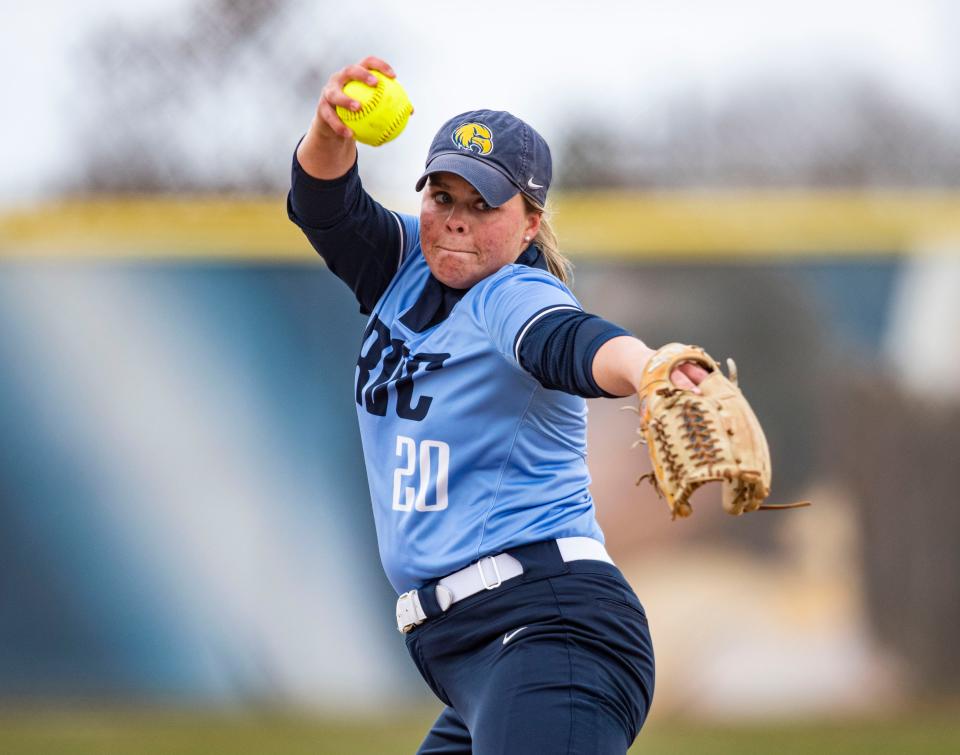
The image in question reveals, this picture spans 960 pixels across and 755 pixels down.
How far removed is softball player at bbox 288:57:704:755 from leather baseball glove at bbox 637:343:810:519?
0.22m

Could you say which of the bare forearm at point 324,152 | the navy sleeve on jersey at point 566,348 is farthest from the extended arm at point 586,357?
the bare forearm at point 324,152

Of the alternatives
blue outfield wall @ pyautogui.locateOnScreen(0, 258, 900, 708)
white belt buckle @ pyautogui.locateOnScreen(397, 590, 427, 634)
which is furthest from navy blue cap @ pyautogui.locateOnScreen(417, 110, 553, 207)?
blue outfield wall @ pyautogui.locateOnScreen(0, 258, 900, 708)

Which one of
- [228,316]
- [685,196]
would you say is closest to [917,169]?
[685,196]

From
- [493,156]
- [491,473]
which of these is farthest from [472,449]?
[493,156]

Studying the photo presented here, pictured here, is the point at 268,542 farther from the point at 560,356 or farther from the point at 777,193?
the point at 560,356

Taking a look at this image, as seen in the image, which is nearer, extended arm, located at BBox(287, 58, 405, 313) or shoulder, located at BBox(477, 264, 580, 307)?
shoulder, located at BBox(477, 264, 580, 307)

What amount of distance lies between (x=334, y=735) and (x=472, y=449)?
140 inches

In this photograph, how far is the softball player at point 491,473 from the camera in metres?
2.10

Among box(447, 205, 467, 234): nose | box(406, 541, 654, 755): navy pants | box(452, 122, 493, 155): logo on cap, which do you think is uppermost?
box(452, 122, 493, 155): logo on cap

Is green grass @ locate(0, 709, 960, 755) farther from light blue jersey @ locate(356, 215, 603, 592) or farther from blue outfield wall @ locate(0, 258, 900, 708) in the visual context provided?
light blue jersey @ locate(356, 215, 603, 592)

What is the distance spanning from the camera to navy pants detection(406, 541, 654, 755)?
2.06m

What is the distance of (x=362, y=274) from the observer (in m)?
2.62

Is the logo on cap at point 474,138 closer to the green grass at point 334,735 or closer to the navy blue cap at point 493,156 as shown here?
the navy blue cap at point 493,156

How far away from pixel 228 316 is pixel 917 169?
11.6 feet
